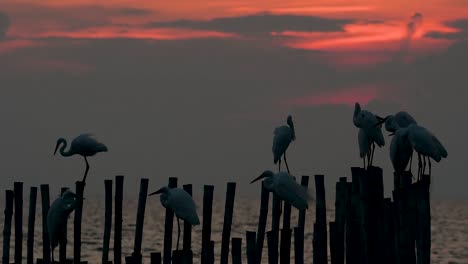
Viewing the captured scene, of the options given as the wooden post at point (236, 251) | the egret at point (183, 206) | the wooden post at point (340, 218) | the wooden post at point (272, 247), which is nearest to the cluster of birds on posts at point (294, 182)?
the egret at point (183, 206)

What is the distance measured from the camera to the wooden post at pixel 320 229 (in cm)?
1584

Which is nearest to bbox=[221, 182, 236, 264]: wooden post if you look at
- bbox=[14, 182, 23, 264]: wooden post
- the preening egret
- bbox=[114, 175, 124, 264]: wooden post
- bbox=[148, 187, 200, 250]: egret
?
bbox=[148, 187, 200, 250]: egret

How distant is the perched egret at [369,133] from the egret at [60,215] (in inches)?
216

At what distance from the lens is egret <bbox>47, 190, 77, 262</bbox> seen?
17484 mm

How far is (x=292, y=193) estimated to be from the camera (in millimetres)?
17219

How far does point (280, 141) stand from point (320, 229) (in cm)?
566

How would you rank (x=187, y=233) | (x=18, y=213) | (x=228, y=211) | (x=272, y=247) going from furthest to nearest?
(x=18, y=213)
(x=228, y=211)
(x=187, y=233)
(x=272, y=247)

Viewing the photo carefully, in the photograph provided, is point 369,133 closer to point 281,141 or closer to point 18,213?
point 281,141

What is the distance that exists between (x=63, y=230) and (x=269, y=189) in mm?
3318

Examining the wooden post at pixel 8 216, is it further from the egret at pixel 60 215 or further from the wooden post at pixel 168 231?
the wooden post at pixel 168 231

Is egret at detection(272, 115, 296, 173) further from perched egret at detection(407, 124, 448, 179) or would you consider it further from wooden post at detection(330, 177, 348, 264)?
perched egret at detection(407, 124, 448, 179)

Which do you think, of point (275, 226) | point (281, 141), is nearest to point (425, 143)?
point (275, 226)

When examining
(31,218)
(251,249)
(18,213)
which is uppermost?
(18,213)

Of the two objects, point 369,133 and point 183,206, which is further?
point 369,133
